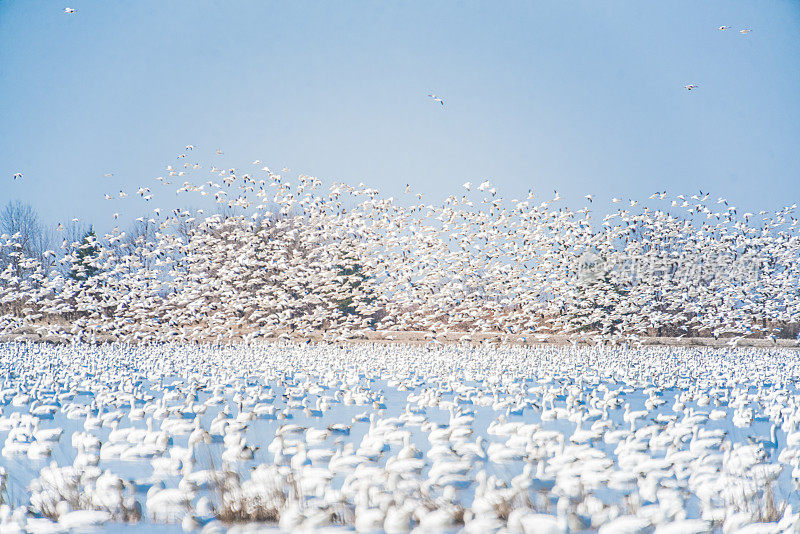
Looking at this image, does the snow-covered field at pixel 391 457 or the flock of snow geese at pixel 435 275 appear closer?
the snow-covered field at pixel 391 457

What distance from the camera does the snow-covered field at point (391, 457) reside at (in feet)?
25.8

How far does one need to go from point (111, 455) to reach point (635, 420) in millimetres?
10843

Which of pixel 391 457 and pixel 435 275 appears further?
pixel 435 275

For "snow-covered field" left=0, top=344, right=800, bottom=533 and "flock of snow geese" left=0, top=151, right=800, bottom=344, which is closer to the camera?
"snow-covered field" left=0, top=344, right=800, bottom=533

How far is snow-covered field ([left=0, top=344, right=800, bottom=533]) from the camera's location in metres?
7.86

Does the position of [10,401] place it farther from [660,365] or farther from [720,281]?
[720,281]

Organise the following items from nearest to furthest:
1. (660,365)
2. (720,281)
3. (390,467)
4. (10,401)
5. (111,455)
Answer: (390,467), (111,455), (10,401), (660,365), (720,281)

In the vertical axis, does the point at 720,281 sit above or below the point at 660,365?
above

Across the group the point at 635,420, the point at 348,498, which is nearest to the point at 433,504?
the point at 348,498

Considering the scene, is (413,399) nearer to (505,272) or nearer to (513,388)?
(513,388)

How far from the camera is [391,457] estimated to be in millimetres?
10273

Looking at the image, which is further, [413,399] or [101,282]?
[101,282]

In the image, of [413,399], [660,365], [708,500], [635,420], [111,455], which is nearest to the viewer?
[708,500]

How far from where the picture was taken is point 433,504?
824 centimetres
